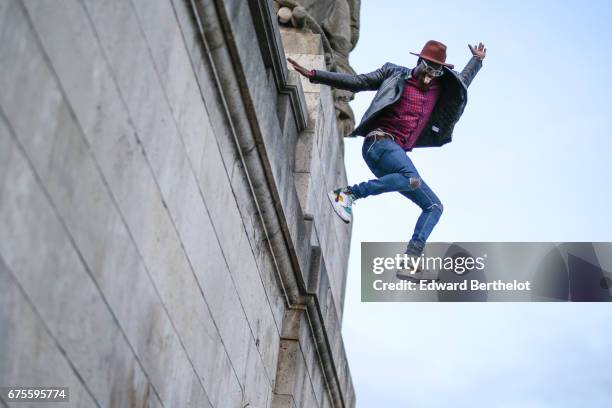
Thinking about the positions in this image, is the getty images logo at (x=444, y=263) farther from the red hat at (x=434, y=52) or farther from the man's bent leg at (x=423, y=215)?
the red hat at (x=434, y=52)

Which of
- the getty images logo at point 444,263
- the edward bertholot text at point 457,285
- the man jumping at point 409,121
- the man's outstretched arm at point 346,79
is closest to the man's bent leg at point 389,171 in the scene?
the man jumping at point 409,121

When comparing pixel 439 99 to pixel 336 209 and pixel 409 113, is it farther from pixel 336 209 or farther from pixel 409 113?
pixel 336 209

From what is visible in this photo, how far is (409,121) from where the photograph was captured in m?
12.7

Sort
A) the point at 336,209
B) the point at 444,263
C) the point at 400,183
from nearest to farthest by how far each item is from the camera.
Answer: the point at 336,209 → the point at 400,183 → the point at 444,263

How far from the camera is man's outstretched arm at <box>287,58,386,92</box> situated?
474 inches

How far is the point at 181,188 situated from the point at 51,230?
7.15 feet

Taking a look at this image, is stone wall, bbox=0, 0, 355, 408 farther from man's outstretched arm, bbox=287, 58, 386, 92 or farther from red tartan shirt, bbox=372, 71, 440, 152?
red tartan shirt, bbox=372, 71, 440, 152

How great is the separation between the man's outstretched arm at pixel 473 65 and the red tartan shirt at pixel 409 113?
30cm

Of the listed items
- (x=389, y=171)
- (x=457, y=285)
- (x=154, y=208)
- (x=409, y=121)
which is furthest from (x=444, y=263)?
(x=154, y=208)

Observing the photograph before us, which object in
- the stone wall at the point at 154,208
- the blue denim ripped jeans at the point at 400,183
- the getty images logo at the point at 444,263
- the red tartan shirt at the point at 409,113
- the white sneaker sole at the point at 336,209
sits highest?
the red tartan shirt at the point at 409,113

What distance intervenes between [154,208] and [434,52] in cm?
535

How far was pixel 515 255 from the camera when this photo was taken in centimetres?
1534

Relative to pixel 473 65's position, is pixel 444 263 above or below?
below

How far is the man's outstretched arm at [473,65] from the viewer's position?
12.8 metres
